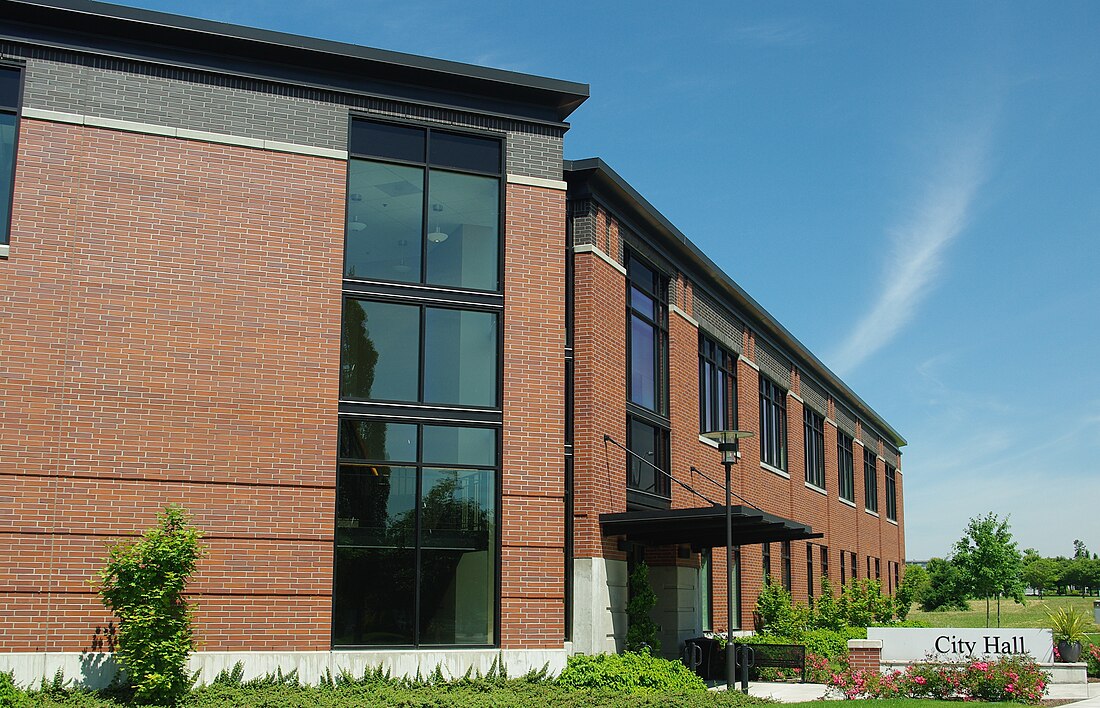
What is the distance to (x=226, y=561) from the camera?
18203 millimetres

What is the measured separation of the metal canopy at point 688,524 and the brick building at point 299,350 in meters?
0.12

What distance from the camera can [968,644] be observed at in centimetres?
2309

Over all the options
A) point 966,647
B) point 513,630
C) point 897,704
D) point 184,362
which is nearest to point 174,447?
point 184,362

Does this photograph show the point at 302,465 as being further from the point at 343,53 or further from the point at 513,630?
the point at 343,53

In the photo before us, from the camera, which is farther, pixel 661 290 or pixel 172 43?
pixel 661 290

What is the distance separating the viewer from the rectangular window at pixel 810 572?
39.6m

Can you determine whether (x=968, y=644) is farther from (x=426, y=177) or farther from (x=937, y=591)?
(x=937, y=591)

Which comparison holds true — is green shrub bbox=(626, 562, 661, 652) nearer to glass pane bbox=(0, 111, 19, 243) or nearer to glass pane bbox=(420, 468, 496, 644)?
A: glass pane bbox=(420, 468, 496, 644)

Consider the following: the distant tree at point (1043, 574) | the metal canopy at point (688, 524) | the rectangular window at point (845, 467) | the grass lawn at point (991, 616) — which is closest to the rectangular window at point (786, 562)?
the rectangular window at point (845, 467)

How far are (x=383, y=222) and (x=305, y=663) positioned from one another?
7723mm

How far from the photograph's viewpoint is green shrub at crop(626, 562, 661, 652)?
2230cm

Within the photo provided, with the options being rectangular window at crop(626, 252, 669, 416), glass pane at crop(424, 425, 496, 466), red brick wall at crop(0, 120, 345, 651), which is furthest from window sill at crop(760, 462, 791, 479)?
red brick wall at crop(0, 120, 345, 651)

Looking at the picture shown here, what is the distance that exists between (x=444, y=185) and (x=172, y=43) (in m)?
5.24

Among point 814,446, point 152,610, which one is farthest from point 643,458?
point 814,446
